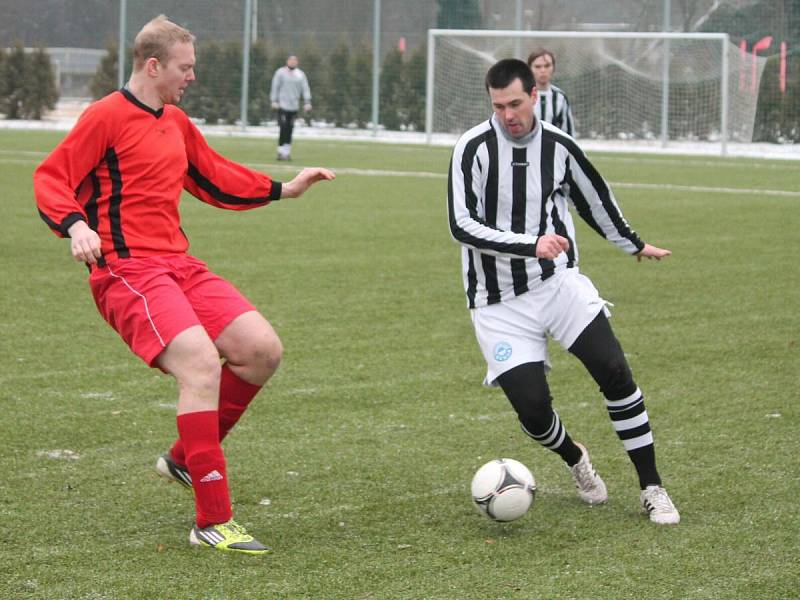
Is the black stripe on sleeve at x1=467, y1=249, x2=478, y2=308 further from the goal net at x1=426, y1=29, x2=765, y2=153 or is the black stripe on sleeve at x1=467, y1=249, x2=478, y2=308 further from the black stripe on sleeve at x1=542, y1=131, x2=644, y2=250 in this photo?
the goal net at x1=426, y1=29, x2=765, y2=153

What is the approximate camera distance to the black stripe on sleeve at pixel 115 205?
4.70 metres

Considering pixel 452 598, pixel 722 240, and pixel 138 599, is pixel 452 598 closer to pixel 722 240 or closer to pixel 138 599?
pixel 138 599

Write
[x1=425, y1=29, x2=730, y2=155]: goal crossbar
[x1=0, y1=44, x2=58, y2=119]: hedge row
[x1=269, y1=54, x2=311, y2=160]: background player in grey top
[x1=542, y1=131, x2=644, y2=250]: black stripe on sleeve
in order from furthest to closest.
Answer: [x1=0, y1=44, x2=58, y2=119]: hedge row, [x1=425, y1=29, x2=730, y2=155]: goal crossbar, [x1=269, y1=54, x2=311, y2=160]: background player in grey top, [x1=542, y1=131, x2=644, y2=250]: black stripe on sleeve

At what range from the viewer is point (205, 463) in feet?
14.8

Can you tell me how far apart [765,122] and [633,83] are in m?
3.24

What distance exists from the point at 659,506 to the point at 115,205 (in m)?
2.23

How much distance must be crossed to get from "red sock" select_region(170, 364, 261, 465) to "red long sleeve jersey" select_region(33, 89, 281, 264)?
512mm

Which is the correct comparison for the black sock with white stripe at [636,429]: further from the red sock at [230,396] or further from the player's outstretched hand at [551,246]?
the red sock at [230,396]

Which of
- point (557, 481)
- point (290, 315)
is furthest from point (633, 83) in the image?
point (557, 481)

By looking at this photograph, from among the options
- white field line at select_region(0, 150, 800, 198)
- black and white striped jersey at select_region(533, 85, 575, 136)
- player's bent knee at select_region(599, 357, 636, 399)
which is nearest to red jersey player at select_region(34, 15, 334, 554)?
player's bent knee at select_region(599, 357, 636, 399)

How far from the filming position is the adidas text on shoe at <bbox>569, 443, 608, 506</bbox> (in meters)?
5.10

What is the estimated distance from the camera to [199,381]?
4.54 metres

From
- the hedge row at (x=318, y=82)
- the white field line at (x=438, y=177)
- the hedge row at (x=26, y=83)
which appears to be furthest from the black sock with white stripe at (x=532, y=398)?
the hedge row at (x=26, y=83)

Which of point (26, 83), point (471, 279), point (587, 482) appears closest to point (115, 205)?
point (471, 279)
